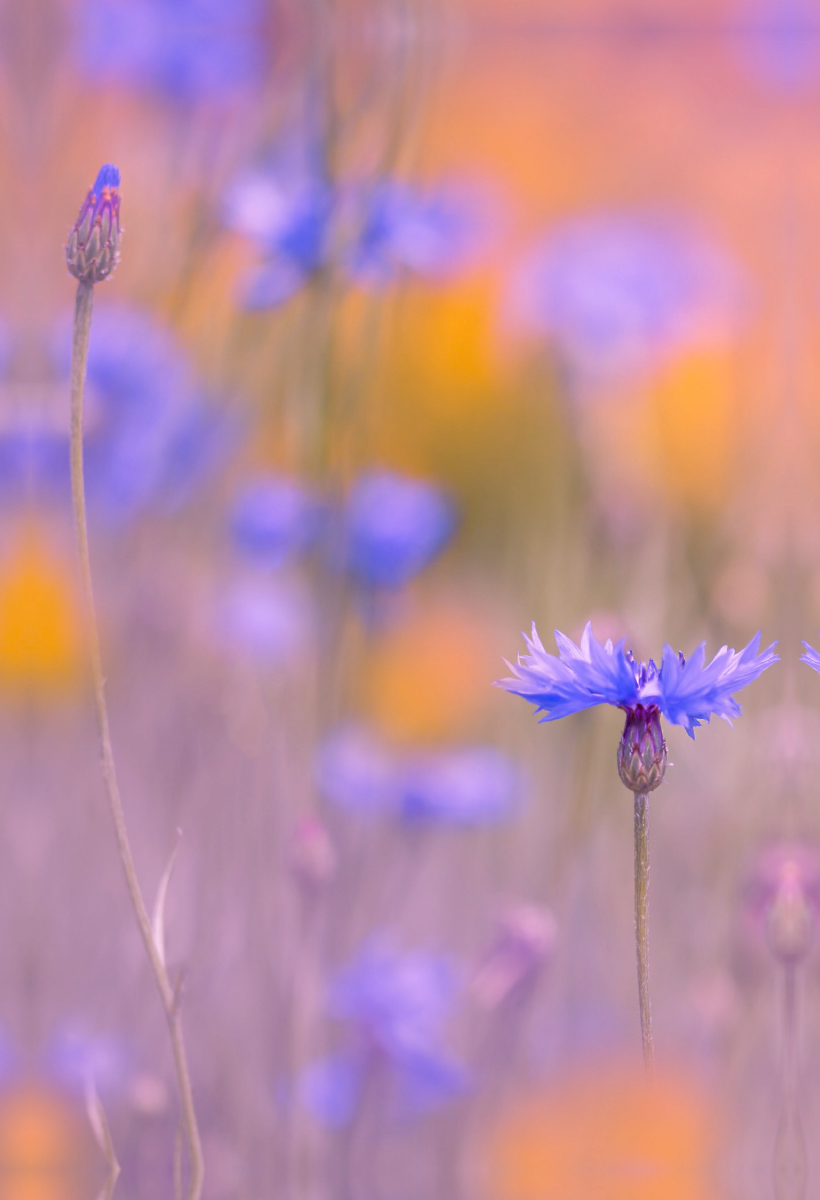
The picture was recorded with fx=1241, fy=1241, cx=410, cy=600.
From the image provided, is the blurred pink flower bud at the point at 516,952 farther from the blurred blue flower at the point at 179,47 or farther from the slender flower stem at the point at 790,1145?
the blurred blue flower at the point at 179,47

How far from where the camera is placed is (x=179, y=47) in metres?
0.92

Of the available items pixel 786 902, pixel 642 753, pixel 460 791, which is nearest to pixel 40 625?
pixel 460 791

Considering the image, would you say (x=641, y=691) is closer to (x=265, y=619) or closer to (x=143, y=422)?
(x=143, y=422)

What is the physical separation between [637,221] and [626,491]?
1.00 meters

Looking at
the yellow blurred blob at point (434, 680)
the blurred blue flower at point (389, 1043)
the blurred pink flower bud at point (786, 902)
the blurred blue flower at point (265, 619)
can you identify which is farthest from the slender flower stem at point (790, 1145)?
the yellow blurred blob at point (434, 680)

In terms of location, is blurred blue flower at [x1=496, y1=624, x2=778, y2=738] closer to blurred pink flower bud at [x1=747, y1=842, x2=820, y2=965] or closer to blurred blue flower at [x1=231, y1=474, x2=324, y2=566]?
blurred pink flower bud at [x1=747, y1=842, x2=820, y2=965]

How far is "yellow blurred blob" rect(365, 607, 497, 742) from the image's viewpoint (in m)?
1.54

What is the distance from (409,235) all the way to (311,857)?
39cm

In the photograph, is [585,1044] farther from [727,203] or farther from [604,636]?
[727,203]

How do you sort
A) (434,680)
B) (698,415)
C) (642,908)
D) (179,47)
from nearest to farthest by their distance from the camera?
(642,908) → (179,47) → (434,680) → (698,415)

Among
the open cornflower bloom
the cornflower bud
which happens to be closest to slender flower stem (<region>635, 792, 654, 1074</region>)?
the open cornflower bloom

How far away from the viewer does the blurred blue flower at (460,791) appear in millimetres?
888

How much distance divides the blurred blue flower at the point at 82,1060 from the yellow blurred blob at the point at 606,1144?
0.24m

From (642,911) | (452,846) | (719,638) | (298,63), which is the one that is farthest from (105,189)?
(452,846)
